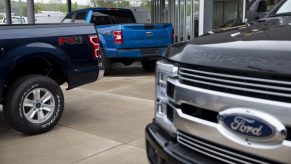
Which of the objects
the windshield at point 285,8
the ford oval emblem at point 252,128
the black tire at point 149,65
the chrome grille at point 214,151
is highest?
the windshield at point 285,8

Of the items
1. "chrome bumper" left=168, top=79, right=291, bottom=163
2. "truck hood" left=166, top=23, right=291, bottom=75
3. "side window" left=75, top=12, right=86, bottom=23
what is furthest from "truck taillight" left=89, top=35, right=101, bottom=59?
"side window" left=75, top=12, right=86, bottom=23

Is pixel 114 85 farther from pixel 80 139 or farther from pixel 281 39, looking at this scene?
pixel 281 39

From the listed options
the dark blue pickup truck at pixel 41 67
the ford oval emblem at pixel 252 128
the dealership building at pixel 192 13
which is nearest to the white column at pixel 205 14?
the dealership building at pixel 192 13

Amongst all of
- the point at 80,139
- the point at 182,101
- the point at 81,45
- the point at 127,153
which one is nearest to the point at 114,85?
the point at 81,45

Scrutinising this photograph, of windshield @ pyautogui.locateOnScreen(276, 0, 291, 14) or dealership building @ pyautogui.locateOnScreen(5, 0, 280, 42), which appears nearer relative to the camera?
windshield @ pyautogui.locateOnScreen(276, 0, 291, 14)

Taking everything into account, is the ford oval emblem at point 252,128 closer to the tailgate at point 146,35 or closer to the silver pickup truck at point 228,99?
the silver pickup truck at point 228,99

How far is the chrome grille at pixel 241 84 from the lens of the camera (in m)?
1.75

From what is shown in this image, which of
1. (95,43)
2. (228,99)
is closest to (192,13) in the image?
(95,43)

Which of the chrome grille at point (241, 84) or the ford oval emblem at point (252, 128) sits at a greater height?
the chrome grille at point (241, 84)

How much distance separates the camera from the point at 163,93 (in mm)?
2580

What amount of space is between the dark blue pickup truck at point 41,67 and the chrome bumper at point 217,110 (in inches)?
121

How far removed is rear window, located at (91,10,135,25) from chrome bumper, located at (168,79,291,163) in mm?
8863

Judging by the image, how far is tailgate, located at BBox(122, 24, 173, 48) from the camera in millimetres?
9969

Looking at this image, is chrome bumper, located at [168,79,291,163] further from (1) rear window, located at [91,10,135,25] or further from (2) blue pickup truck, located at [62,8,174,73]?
(1) rear window, located at [91,10,135,25]
